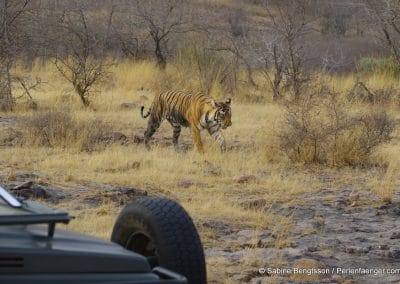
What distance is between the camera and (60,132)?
13.1 meters

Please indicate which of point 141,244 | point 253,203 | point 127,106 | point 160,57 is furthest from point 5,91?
point 141,244

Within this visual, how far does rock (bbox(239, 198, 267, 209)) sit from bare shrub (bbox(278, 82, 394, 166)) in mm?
2953

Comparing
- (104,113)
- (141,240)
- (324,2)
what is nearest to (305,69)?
(104,113)

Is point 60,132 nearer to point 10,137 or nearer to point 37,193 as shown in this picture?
point 10,137

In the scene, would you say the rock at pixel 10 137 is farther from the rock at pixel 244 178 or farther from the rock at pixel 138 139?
the rock at pixel 244 178

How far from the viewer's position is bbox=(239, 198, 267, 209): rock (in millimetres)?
8953

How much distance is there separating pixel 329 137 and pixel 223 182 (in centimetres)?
237

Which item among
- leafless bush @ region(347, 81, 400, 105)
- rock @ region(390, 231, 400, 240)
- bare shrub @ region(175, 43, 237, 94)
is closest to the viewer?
rock @ region(390, 231, 400, 240)

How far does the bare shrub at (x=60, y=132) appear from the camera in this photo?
42.5ft

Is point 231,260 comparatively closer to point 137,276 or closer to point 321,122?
point 137,276

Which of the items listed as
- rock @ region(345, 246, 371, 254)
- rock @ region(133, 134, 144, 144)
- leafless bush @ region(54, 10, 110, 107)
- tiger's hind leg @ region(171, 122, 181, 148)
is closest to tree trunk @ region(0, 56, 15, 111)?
leafless bush @ region(54, 10, 110, 107)

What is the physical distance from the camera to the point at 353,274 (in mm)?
6473

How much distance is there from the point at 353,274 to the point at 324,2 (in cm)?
4233

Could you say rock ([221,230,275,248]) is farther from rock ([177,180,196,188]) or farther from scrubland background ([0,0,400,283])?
rock ([177,180,196,188])
